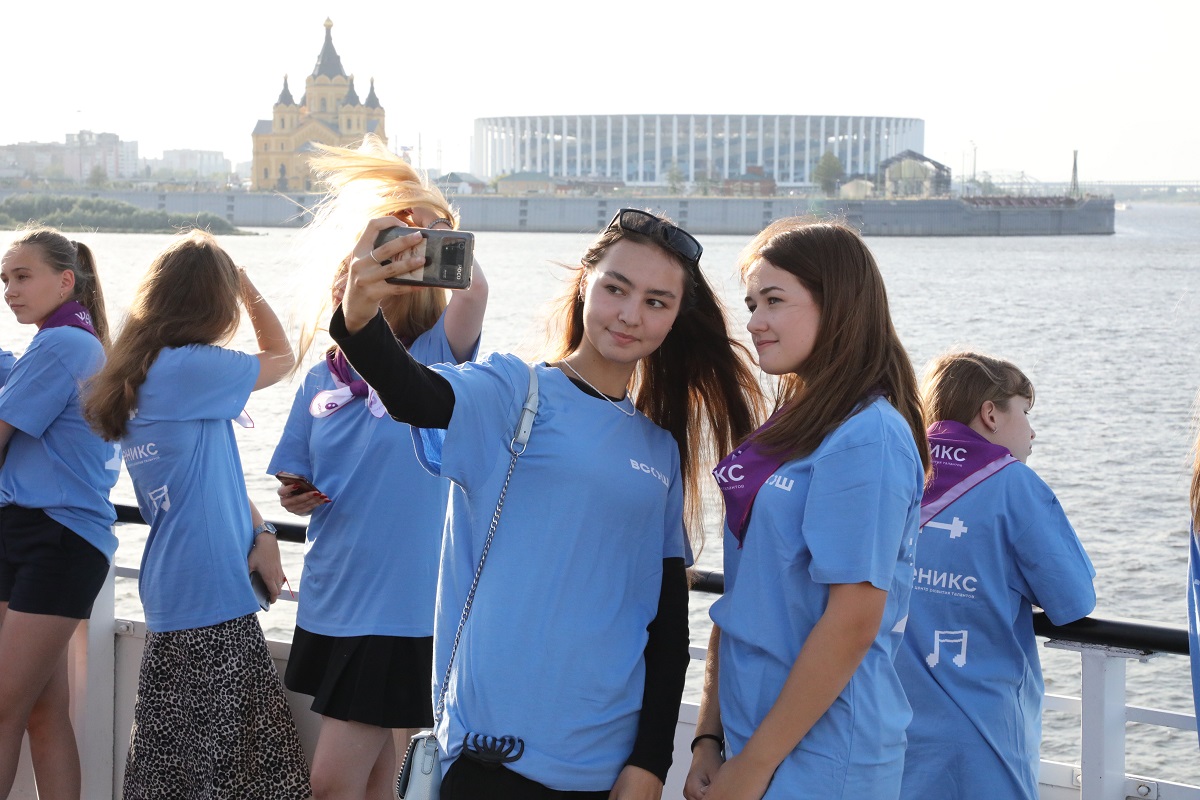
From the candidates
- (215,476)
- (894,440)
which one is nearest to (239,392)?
(215,476)

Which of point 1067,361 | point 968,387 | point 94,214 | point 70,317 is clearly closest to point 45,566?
point 70,317

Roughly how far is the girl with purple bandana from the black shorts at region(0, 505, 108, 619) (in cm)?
201

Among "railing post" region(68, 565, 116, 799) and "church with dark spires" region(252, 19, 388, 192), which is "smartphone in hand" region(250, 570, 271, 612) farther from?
"church with dark spires" region(252, 19, 388, 192)

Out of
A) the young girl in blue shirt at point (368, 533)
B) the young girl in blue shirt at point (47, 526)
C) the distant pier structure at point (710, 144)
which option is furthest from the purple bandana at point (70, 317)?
the distant pier structure at point (710, 144)

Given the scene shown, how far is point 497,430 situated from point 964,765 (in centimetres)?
111

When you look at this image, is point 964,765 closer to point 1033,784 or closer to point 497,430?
point 1033,784

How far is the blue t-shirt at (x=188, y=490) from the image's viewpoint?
118 inches

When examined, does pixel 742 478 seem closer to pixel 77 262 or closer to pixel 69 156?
pixel 77 262

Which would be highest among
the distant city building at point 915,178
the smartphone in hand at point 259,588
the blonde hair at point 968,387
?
the distant city building at point 915,178

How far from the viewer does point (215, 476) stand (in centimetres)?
306

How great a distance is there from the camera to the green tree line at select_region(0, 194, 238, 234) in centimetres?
7669

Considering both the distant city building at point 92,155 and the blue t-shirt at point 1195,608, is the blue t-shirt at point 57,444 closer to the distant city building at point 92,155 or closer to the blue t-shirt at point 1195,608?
the blue t-shirt at point 1195,608

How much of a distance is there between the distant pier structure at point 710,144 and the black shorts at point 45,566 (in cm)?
12705

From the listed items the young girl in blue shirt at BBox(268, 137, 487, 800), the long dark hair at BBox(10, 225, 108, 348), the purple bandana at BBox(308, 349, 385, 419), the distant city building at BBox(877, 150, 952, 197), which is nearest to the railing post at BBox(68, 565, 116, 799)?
the long dark hair at BBox(10, 225, 108, 348)
